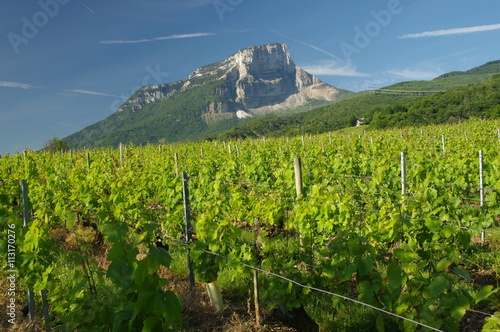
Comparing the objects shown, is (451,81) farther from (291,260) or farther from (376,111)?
(291,260)

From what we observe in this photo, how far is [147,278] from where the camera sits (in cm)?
182

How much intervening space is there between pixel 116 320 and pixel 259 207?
202 centimetres

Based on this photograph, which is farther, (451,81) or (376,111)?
(451,81)

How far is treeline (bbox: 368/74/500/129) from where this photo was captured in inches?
1500

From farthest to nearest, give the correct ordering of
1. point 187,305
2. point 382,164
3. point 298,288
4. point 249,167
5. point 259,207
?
1. point 249,167
2. point 382,164
3. point 259,207
4. point 187,305
5. point 298,288

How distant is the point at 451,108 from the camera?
41438 mm

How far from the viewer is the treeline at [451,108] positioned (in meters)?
38.1

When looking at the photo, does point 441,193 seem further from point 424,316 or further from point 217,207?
point 424,316

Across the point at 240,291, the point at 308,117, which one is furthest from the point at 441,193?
the point at 308,117

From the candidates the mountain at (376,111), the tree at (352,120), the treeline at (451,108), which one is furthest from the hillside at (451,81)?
the treeline at (451,108)

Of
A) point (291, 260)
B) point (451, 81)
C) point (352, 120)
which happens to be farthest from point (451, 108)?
point (451, 81)

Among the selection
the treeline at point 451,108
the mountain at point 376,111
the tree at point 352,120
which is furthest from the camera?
the tree at point 352,120

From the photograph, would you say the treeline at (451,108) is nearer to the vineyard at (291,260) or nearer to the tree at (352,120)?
the tree at (352,120)

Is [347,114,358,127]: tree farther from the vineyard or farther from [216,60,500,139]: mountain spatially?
the vineyard
